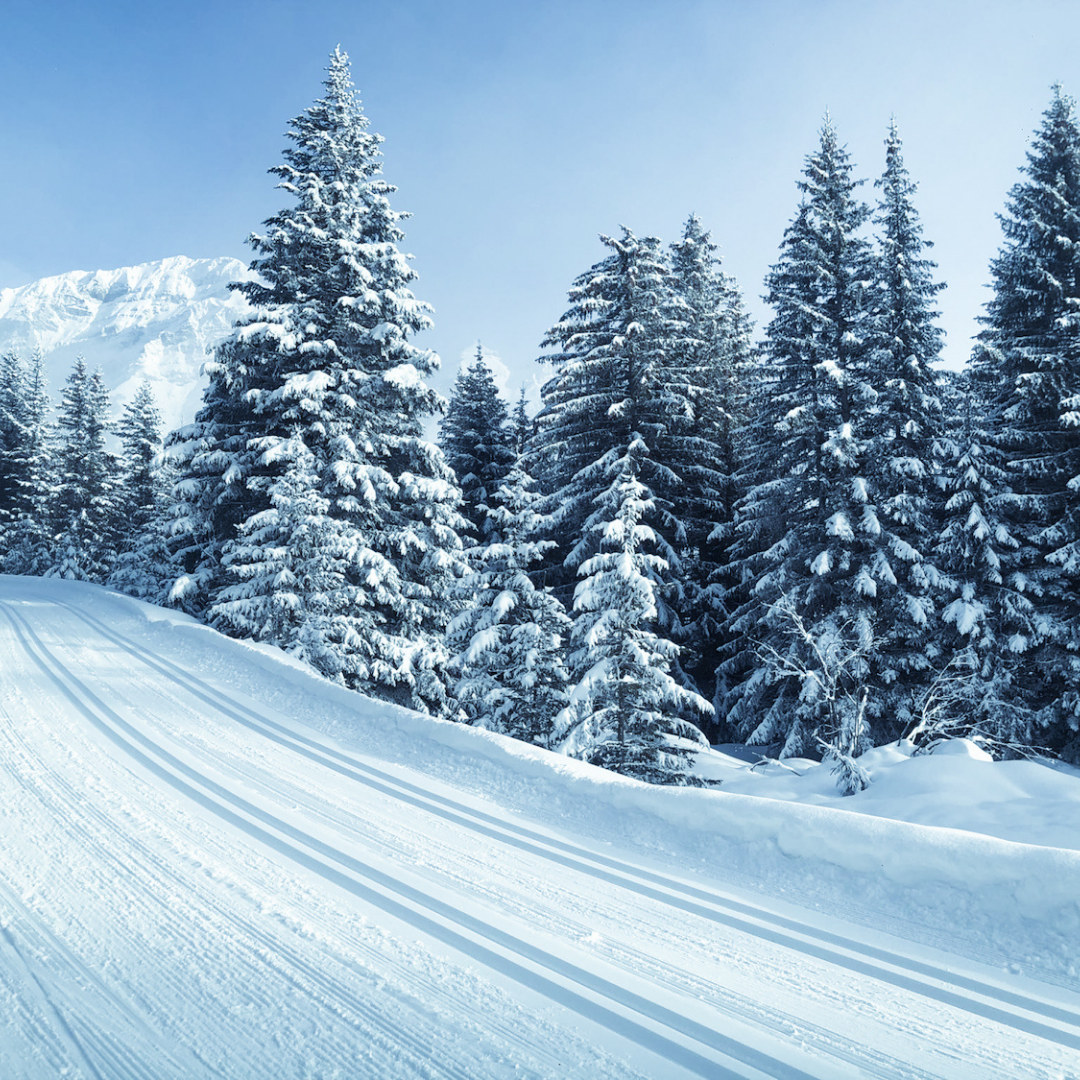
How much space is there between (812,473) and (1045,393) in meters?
4.90

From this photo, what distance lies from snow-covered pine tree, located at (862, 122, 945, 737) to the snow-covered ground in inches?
282

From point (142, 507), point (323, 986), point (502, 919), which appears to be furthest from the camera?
point (142, 507)

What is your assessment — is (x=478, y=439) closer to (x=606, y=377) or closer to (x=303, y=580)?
(x=606, y=377)

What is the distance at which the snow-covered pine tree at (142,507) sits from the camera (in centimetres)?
2191

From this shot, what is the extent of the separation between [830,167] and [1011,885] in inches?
684

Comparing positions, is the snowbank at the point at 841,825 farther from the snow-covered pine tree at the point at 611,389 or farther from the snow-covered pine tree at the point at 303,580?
the snow-covered pine tree at the point at 611,389

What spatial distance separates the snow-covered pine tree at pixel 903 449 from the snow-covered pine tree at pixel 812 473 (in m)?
0.33

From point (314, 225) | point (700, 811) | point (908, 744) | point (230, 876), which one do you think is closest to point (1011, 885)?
point (700, 811)

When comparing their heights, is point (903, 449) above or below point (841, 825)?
above

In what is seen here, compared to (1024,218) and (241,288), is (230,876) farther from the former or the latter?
(1024,218)

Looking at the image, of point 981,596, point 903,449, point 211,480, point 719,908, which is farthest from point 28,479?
point 981,596

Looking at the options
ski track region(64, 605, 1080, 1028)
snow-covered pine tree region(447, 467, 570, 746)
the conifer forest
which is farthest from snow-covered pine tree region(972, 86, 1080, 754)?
ski track region(64, 605, 1080, 1028)

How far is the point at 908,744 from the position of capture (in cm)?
922

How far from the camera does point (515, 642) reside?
37.9 feet
